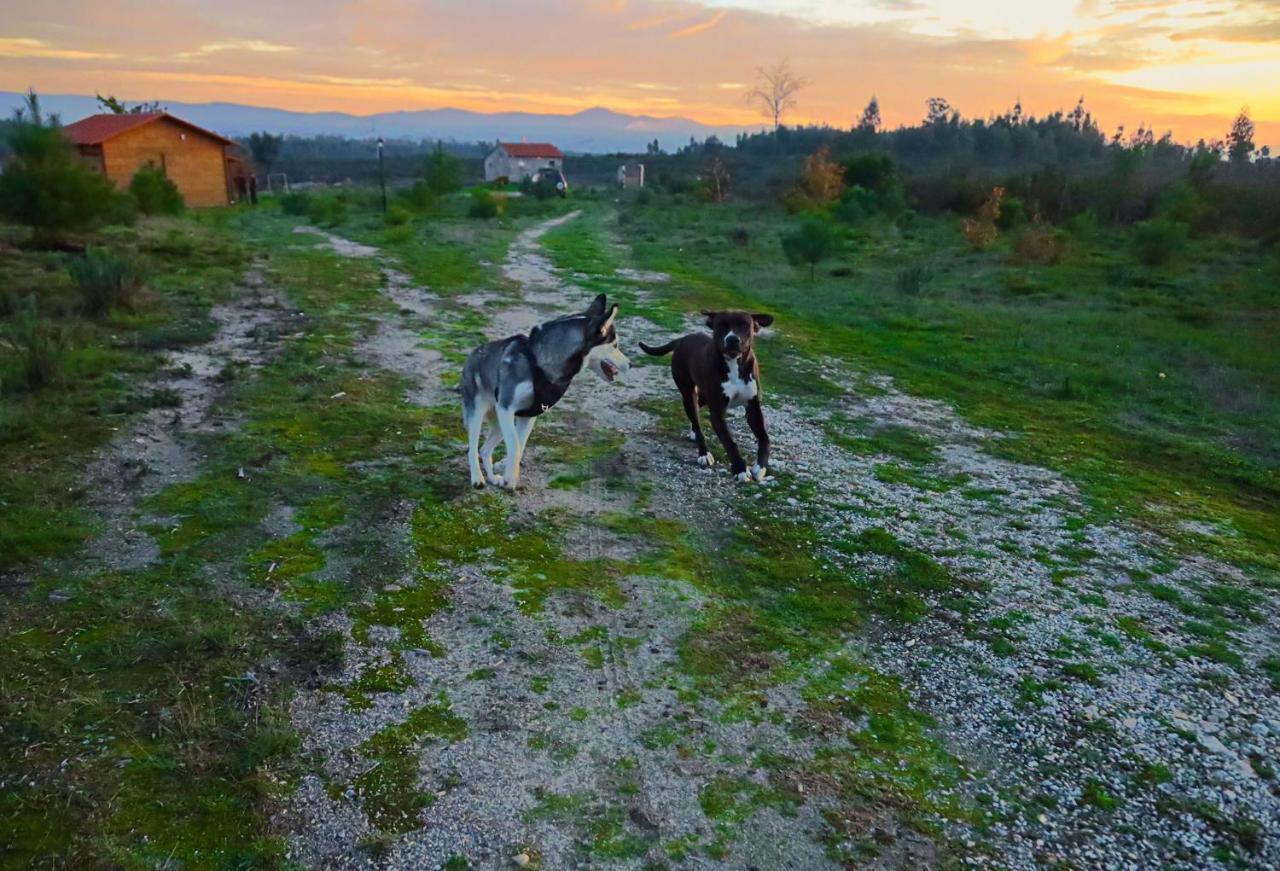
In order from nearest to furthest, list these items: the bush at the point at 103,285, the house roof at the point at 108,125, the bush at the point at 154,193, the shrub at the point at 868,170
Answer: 1. the bush at the point at 103,285
2. the bush at the point at 154,193
3. the house roof at the point at 108,125
4. the shrub at the point at 868,170

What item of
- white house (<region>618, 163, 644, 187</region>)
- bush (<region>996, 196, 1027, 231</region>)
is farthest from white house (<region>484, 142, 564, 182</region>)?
bush (<region>996, 196, 1027, 231</region>)

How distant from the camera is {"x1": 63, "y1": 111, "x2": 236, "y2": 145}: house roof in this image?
3691cm

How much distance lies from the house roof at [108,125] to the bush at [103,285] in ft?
92.8

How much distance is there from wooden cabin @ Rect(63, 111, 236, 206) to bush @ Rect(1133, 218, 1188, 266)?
3871cm

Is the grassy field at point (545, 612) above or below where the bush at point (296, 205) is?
below

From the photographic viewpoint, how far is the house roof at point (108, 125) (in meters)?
36.9

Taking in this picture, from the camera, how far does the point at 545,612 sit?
220 inches

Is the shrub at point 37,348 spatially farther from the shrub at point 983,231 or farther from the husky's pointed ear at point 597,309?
the shrub at point 983,231

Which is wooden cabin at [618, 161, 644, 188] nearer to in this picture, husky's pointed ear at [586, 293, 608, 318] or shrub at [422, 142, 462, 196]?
shrub at [422, 142, 462, 196]

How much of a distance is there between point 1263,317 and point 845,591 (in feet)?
57.6

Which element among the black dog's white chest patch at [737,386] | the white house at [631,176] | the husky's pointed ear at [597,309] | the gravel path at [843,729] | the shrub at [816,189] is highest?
the white house at [631,176]

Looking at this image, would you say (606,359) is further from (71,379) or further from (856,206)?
(856,206)

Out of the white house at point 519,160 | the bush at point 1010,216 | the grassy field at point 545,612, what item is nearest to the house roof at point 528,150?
the white house at point 519,160

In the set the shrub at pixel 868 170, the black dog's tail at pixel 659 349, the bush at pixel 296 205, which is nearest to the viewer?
the black dog's tail at pixel 659 349
